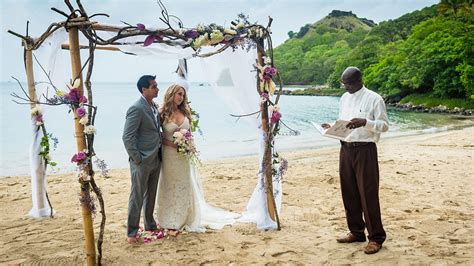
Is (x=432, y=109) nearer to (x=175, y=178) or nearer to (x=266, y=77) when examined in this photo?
(x=266, y=77)

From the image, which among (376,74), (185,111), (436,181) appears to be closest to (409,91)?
(376,74)

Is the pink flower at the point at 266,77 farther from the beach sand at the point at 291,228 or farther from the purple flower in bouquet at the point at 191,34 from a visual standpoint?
the beach sand at the point at 291,228

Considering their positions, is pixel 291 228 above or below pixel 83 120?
below

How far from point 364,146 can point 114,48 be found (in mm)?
3505

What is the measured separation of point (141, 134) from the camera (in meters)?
4.73

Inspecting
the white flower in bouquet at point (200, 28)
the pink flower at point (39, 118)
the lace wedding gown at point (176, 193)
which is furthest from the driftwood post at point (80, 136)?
the pink flower at point (39, 118)

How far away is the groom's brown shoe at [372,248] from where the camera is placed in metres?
4.25

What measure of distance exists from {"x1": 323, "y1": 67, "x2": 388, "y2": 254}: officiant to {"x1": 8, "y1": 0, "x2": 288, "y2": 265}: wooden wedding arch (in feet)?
3.86

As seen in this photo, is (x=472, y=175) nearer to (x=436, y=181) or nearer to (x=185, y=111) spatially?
(x=436, y=181)

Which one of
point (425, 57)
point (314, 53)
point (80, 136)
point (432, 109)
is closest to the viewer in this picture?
point (80, 136)

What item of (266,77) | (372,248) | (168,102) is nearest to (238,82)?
(266,77)

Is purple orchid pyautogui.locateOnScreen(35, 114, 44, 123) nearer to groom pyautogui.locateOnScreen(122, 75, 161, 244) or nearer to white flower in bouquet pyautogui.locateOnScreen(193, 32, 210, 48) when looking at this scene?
groom pyautogui.locateOnScreen(122, 75, 161, 244)

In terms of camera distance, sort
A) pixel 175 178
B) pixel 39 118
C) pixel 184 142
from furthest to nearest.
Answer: pixel 39 118, pixel 175 178, pixel 184 142

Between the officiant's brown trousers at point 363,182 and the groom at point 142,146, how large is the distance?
2267 mm
